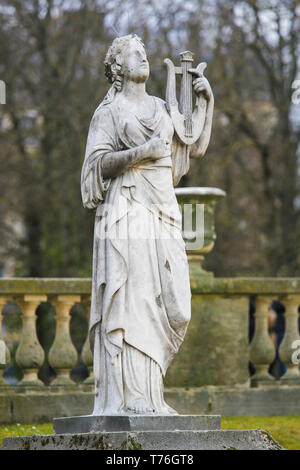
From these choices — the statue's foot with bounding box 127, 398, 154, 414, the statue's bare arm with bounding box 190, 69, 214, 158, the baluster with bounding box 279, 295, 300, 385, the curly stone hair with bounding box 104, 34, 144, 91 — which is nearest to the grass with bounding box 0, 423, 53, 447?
the statue's foot with bounding box 127, 398, 154, 414

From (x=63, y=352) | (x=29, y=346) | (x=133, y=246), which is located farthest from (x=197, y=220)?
(x=133, y=246)

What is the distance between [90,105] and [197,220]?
1235 cm

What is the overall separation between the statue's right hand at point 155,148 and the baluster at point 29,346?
301cm

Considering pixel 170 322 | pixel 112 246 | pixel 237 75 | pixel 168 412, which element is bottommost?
pixel 168 412

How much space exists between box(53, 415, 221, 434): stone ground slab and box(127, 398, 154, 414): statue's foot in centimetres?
21

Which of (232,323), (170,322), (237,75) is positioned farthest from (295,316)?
(237,75)

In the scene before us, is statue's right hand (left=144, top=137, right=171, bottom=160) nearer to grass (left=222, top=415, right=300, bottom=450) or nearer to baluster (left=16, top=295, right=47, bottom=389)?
grass (left=222, top=415, right=300, bottom=450)

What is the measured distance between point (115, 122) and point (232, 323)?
11.4 feet

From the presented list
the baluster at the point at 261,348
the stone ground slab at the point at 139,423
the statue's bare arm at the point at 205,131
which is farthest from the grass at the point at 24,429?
the statue's bare arm at the point at 205,131

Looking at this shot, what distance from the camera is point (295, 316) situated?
11617 mm

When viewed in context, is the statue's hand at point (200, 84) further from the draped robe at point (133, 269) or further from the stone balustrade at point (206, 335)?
the stone balustrade at point (206, 335)

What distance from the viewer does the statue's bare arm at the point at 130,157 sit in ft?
27.3

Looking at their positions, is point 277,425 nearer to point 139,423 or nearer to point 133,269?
point 133,269

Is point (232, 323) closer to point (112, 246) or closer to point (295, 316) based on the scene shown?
point (295, 316)
